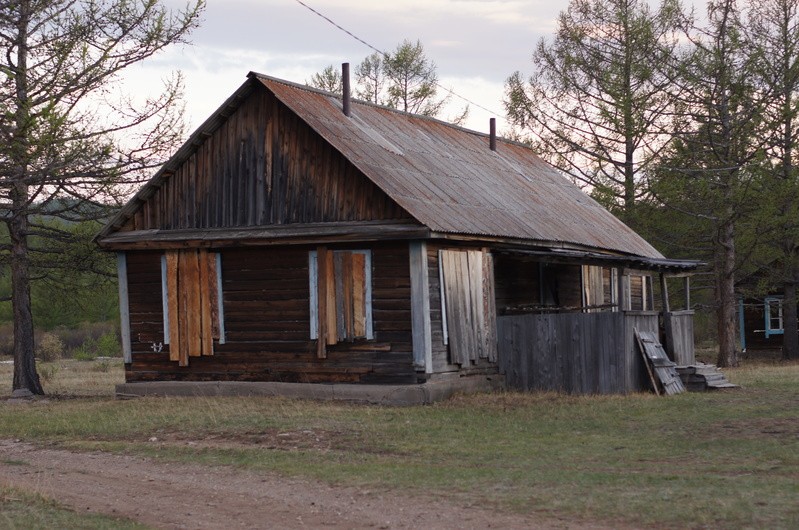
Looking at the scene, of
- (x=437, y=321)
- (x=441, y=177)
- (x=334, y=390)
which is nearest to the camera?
(x=437, y=321)

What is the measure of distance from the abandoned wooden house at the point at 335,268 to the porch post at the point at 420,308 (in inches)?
1.2

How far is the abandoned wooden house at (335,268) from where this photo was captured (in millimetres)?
19625

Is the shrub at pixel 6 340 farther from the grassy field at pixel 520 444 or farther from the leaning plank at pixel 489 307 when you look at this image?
the leaning plank at pixel 489 307

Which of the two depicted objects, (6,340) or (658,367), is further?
(6,340)

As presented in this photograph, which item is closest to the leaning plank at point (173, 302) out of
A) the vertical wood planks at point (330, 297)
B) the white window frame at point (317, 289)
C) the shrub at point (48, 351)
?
the white window frame at point (317, 289)

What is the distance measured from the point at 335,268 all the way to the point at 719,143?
15.3 m

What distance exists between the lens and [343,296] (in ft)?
65.1

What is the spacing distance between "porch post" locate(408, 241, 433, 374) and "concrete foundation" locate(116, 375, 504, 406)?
17.7 inches

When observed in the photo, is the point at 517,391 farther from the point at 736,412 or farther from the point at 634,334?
the point at 736,412

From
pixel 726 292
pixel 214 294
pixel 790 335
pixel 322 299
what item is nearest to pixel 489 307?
pixel 322 299

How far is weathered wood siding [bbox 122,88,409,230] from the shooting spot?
2005 cm

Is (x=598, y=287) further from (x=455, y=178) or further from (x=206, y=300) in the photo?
(x=206, y=300)

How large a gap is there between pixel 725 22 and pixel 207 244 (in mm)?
17156

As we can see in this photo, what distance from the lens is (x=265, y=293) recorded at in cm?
2083
